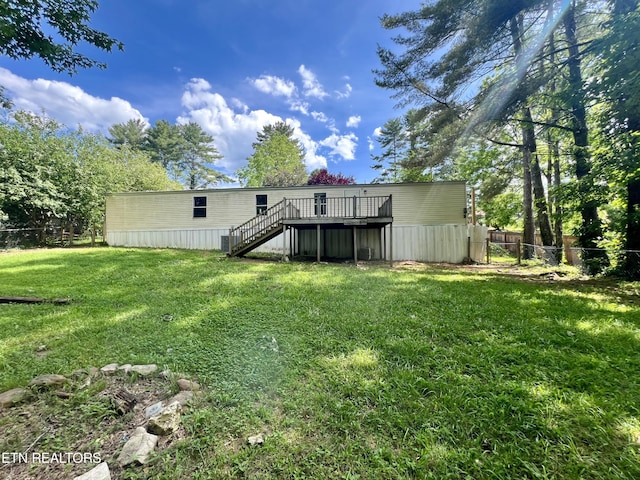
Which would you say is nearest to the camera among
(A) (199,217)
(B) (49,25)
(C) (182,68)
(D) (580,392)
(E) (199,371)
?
(D) (580,392)

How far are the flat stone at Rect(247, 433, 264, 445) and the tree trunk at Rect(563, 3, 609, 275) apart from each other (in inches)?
371

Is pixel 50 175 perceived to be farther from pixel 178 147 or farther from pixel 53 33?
pixel 178 147

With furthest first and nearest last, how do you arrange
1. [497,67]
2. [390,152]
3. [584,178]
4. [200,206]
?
[390,152], [200,206], [497,67], [584,178]

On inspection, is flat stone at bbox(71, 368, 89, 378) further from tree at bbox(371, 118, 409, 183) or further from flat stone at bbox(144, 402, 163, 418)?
tree at bbox(371, 118, 409, 183)

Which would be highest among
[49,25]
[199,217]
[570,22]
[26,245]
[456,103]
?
[570,22]

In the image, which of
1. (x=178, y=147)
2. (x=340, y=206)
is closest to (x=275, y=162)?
(x=178, y=147)

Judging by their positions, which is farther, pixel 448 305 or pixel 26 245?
pixel 26 245

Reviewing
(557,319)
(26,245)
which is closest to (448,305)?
(557,319)

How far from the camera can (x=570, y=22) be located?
757 cm

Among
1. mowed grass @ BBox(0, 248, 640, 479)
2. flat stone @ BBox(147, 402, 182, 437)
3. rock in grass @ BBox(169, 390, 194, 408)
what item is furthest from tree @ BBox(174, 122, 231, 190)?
flat stone @ BBox(147, 402, 182, 437)

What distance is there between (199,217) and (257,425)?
13492 millimetres

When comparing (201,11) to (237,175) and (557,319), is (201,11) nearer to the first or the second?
(557,319)

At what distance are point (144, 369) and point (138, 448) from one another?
1.13 meters

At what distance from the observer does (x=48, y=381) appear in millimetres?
2322
